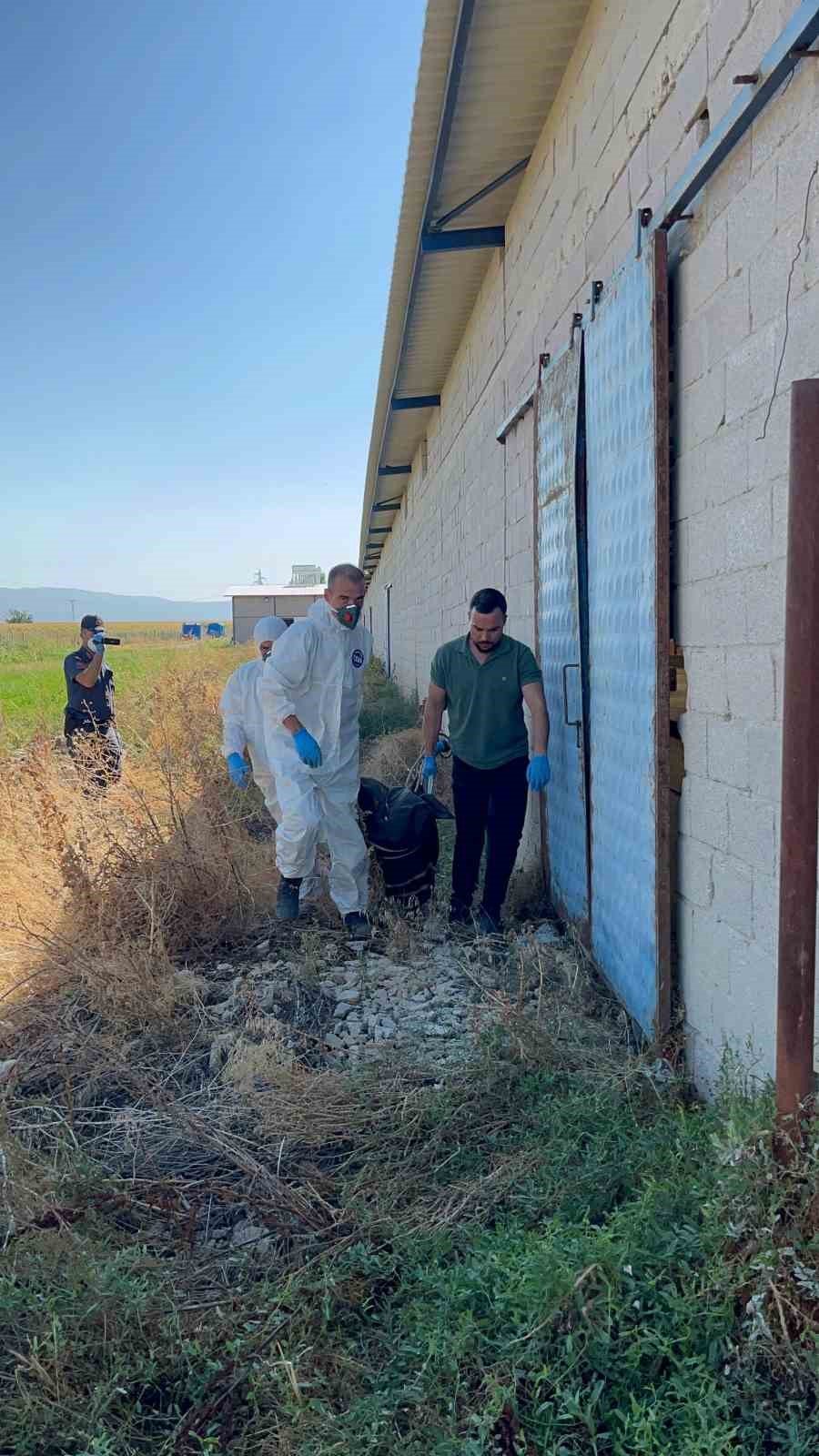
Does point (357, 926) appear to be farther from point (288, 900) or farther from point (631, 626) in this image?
point (631, 626)

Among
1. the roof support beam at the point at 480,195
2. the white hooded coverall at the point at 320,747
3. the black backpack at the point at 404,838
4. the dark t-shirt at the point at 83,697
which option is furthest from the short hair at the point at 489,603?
the dark t-shirt at the point at 83,697

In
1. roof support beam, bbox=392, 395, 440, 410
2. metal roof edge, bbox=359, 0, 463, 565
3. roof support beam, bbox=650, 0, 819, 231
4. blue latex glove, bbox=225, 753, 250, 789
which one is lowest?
blue latex glove, bbox=225, 753, 250, 789

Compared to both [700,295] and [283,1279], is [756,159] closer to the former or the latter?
[700,295]

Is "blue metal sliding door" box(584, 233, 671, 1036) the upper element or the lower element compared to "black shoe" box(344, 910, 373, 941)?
upper

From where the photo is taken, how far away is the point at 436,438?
34.1 feet

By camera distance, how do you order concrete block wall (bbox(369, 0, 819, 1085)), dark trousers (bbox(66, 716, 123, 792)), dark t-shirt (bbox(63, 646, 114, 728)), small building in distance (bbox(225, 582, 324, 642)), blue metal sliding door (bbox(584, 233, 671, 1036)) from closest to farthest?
concrete block wall (bbox(369, 0, 819, 1085)) < blue metal sliding door (bbox(584, 233, 671, 1036)) < dark trousers (bbox(66, 716, 123, 792)) < dark t-shirt (bbox(63, 646, 114, 728)) < small building in distance (bbox(225, 582, 324, 642))

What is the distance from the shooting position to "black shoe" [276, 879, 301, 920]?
16.8ft

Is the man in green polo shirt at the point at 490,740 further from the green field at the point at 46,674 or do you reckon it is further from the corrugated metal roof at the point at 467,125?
the green field at the point at 46,674

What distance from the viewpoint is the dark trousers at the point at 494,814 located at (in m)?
4.70

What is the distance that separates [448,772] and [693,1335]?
19.1ft

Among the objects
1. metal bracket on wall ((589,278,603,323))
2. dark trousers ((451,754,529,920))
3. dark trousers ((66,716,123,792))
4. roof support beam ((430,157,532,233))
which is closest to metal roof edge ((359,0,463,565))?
roof support beam ((430,157,532,233))

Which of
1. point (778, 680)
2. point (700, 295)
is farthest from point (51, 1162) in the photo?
point (700, 295)

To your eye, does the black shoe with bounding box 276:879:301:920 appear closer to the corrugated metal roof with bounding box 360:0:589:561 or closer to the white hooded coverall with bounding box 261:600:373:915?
the white hooded coverall with bounding box 261:600:373:915

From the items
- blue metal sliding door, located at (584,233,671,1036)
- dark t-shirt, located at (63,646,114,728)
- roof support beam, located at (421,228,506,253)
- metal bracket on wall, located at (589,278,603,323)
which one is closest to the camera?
blue metal sliding door, located at (584,233,671,1036)
